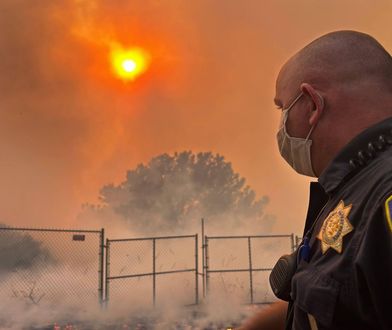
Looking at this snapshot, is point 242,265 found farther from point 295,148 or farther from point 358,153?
point 358,153

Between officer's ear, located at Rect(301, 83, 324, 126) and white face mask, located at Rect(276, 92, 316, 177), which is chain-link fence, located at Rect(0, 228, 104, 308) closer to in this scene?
white face mask, located at Rect(276, 92, 316, 177)

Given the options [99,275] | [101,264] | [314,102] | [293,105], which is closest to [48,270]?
[99,275]

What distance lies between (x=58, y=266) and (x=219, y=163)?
8.07 m

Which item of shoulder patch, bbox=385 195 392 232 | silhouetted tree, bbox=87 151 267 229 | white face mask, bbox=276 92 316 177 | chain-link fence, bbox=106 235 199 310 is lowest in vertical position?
chain-link fence, bbox=106 235 199 310

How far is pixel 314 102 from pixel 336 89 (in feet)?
0.24

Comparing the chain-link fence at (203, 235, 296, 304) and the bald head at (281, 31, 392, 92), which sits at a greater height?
the bald head at (281, 31, 392, 92)

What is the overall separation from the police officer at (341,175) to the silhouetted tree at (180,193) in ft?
47.3

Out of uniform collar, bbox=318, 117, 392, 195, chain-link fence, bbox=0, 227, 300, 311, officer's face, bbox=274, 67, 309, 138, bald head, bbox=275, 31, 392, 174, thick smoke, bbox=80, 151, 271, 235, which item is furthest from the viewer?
thick smoke, bbox=80, 151, 271, 235

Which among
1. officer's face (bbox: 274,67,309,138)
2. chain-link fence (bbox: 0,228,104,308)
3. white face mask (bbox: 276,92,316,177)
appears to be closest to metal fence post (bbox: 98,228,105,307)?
chain-link fence (bbox: 0,228,104,308)

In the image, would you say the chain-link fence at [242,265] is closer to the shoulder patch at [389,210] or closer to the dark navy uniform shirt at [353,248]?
the dark navy uniform shirt at [353,248]

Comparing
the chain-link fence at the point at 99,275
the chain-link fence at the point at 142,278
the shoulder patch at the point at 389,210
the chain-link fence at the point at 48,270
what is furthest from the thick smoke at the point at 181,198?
the shoulder patch at the point at 389,210

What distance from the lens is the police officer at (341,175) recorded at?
0.78m

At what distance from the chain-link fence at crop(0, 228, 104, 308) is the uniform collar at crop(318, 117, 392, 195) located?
8.07 meters

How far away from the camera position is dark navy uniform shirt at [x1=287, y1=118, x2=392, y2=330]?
2.48 feet
